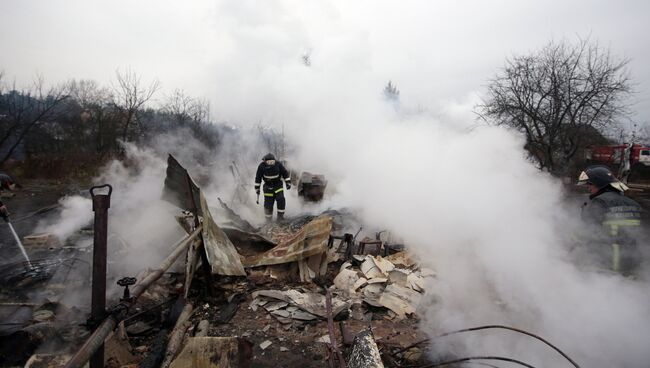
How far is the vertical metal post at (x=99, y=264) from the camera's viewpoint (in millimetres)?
1709

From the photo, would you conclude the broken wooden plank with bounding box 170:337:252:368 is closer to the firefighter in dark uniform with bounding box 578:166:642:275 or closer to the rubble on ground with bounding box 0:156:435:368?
the rubble on ground with bounding box 0:156:435:368

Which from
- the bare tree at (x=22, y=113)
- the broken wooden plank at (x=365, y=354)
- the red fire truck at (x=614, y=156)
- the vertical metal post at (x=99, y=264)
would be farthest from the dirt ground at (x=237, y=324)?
the red fire truck at (x=614, y=156)

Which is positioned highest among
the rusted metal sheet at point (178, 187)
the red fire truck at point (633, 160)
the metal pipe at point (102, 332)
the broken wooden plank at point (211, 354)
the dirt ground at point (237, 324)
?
the red fire truck at point (633, 160)

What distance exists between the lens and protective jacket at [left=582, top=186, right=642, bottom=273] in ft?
10.5

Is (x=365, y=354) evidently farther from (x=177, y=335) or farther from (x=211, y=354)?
(x=177, y=335)

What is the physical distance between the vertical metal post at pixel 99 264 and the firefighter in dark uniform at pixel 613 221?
14.3ft

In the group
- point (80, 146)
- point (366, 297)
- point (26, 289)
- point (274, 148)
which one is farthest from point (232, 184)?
point (80, 146)

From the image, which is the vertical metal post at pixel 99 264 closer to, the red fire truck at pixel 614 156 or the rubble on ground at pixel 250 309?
the rubble on ground at pixel 250 309

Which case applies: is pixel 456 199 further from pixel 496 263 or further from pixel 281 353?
pixel 281 353

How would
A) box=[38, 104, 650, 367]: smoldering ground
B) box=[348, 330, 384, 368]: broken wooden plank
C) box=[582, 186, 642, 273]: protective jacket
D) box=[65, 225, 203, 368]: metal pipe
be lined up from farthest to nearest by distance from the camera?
box=[582, 186, 642, 273]: protective jacket → box=[38, 104, 650, 367]: smoldering ground → box=[348, 330, 384, 368]: broken wooden plank → box=[65, 225, 203, 368]: metal pipe

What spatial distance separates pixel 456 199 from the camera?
543cm

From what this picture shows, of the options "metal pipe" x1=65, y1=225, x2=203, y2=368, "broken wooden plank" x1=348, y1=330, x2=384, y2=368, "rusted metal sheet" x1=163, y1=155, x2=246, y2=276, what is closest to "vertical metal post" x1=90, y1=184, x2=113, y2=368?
"metal pipe" x1=65, y1=225, x2=203, y2=368

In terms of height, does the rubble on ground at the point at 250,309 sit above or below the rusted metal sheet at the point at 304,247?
below

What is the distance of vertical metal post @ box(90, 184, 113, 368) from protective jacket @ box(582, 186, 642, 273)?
4.36 m
